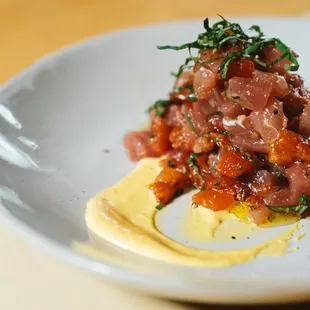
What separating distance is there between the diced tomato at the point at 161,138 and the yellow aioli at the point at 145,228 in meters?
0.20

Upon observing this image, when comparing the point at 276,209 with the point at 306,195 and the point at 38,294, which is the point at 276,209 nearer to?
the point at 306,195

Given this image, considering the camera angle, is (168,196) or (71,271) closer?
(71,271)

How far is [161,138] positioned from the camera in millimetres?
4066

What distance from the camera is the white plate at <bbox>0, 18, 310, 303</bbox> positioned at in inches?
94.6

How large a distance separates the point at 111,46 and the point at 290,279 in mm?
3022

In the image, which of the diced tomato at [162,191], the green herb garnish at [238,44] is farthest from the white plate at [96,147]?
the green herb garnish at [238,44]

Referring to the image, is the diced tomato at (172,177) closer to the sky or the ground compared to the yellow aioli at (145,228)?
closer to the sky

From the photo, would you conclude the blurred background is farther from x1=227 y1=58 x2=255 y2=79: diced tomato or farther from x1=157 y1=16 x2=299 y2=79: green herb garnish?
x1=227 y1=58 x2=255 y2=79: diced tomato

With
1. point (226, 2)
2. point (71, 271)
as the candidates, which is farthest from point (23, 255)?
point (226, 2)

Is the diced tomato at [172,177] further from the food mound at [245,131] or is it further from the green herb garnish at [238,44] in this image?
the green herb garnish at [238,44]

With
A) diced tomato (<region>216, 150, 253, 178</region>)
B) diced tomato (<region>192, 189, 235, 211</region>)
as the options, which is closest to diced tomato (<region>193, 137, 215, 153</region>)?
diced tomato (<region>216, 150, 253, 178</region>)

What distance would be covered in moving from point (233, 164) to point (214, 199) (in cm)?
22

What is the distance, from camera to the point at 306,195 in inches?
134

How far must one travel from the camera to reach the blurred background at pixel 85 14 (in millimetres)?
6488
